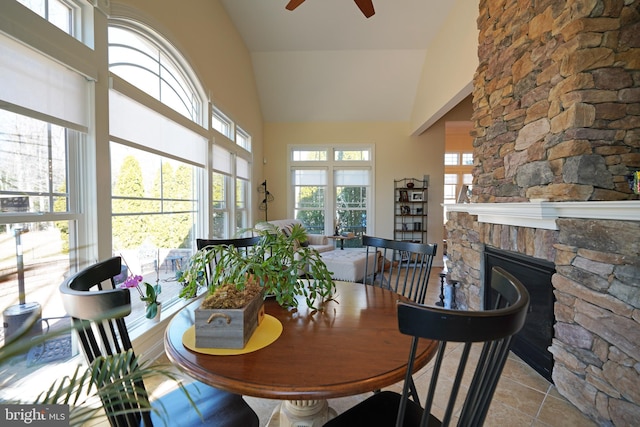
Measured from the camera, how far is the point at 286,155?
6.10 meters

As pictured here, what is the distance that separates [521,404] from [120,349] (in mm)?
2257

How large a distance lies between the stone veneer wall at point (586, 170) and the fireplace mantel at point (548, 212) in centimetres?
5

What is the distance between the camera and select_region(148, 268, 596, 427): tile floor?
1642mm

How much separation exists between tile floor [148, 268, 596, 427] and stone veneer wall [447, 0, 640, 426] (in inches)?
4.2

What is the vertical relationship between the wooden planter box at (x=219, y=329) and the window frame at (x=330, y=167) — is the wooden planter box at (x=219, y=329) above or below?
below

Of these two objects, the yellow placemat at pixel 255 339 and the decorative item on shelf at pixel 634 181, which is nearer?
the yellow placemat at pixel 255 339

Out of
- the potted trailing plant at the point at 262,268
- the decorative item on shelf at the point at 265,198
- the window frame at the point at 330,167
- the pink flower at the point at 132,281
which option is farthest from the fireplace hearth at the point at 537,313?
the decorative item on shelf at the point at 265,198

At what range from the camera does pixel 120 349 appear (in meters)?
1.04

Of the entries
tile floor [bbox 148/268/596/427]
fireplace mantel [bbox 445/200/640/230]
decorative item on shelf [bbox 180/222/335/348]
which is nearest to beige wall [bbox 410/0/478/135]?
fireplace mantel [bbox 445/200/640/230]

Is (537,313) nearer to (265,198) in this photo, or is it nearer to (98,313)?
(98,313)

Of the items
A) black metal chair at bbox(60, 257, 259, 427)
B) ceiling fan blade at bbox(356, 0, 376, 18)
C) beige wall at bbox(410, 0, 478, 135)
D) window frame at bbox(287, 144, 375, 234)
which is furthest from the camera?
window frame at bbox(287, 144, 375, 234)

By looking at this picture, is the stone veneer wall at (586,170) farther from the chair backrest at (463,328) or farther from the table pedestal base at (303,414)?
the table pedestal base at (303,414)

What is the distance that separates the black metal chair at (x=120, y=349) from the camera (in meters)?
0.70

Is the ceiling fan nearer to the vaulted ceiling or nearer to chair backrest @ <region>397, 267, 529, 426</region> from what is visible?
the vaulted ceiling
